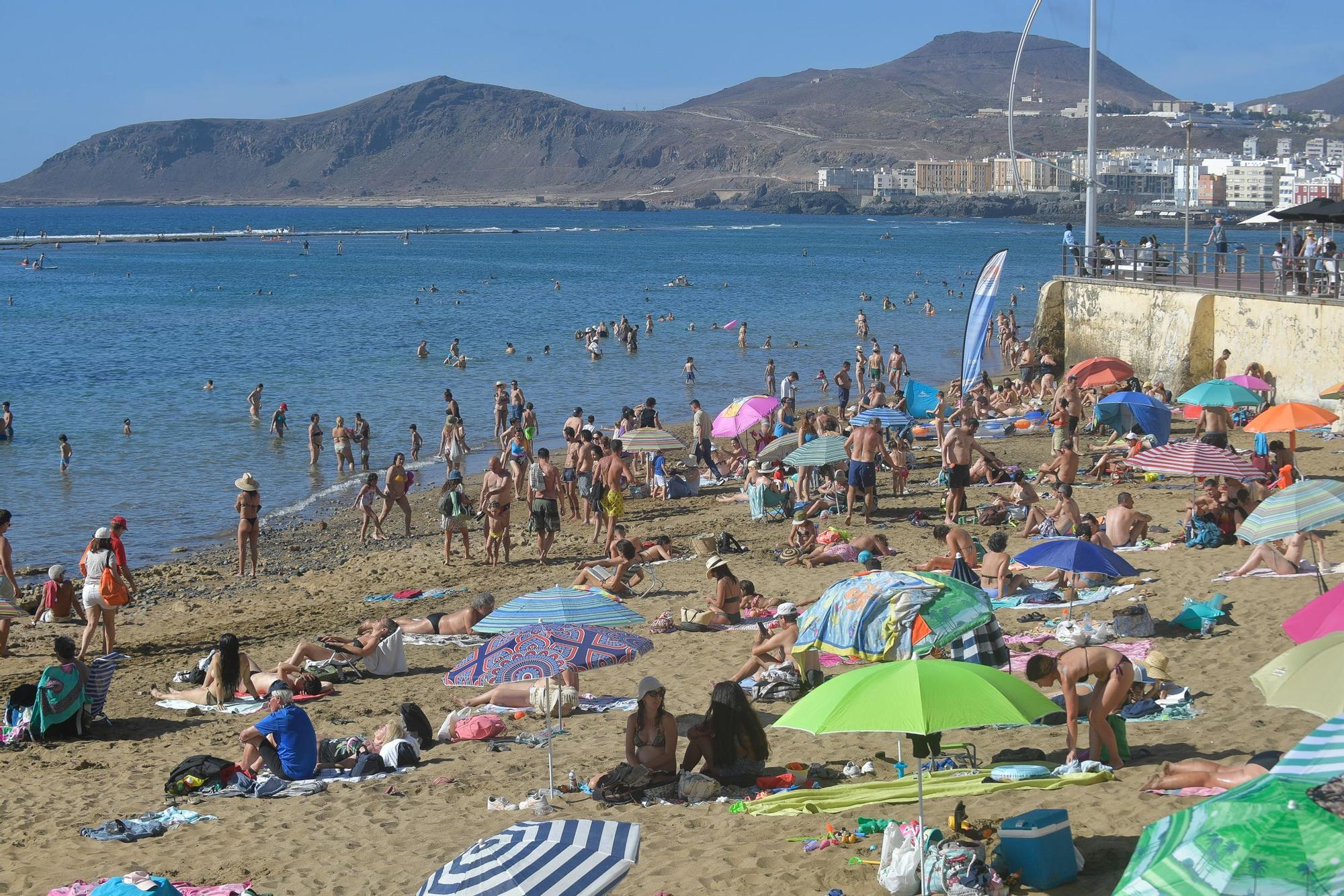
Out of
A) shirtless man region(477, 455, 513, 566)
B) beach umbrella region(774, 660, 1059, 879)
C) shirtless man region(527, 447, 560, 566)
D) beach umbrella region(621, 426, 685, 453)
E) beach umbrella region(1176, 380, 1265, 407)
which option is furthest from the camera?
beach umbrella region(621, 426, 685, 453)

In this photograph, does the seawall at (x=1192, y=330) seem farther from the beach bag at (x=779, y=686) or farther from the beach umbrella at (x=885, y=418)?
the beach bag at (x=779, y=686)

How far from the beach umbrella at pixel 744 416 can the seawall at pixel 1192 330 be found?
6867 mm

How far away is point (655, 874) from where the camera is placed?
6.19m

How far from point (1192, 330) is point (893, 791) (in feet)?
54.8

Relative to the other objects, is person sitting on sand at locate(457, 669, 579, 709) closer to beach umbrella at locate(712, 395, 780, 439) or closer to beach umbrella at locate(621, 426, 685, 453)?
beach umbrella at locate(621, 426, 685, 453)

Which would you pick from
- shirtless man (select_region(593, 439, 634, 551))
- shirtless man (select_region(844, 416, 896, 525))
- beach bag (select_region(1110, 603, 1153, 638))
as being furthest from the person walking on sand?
beach bag (select_region(1110, 603, 1153, 638))

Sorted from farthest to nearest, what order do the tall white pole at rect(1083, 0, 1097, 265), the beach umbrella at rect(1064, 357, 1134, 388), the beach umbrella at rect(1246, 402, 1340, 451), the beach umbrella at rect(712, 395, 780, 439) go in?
the tall white pole at rect(1083, 0, 1097, 265) → the beach umbrella at rect(1064, 357, 1134, 388) → the beach umbrella at rect(712, 395, 780, 439) → the beach umbrella at rect(1246, 402, 1340, 451)

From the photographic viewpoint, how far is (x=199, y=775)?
7898 millimetres

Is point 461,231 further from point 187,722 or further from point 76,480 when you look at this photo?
point 187,722

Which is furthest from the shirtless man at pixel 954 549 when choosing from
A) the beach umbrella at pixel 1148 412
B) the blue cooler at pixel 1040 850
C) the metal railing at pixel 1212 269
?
the metal railing at pixel 1212 269

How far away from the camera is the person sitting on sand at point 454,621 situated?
11188 millimetres

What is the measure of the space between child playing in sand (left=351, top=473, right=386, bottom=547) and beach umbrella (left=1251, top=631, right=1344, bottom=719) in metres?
11.8

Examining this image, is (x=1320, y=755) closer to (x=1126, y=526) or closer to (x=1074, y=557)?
(x=1074, y=557)

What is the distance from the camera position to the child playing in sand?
1611cm
